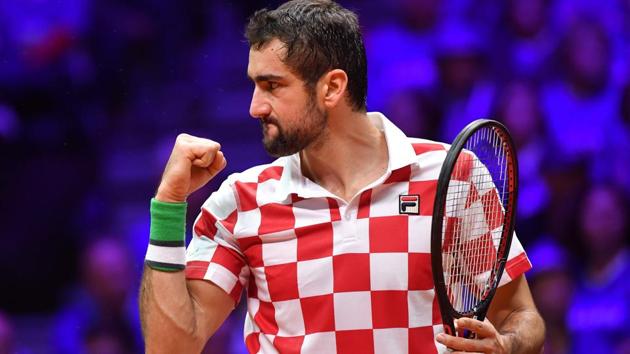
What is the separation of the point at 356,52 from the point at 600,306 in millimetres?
1901

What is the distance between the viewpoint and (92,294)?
13.3 ft

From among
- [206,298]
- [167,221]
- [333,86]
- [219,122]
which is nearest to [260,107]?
[333,86]

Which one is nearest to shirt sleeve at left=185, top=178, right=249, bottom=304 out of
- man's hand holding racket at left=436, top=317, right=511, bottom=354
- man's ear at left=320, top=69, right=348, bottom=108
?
man's ear at left=320, top=69, right=348, bottom=108

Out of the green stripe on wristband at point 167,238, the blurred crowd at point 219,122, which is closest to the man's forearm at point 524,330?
the green stripe on wristband at point 167,238

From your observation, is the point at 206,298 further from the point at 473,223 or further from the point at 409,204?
the point at 473,223

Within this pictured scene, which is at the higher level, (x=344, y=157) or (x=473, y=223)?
(x=344, y=157)

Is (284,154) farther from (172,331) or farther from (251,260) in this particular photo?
(172,331)

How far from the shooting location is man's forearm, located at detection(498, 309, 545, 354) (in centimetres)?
211

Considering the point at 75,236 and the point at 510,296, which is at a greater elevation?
the point at 510,296

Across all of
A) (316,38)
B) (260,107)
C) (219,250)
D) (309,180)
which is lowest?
(219,250)

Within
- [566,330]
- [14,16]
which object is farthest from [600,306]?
[14,16]

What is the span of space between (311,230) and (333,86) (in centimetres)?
30

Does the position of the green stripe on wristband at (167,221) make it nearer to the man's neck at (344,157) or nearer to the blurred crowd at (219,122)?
the man's neck at (344,157)

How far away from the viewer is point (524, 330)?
2152 millimetres
